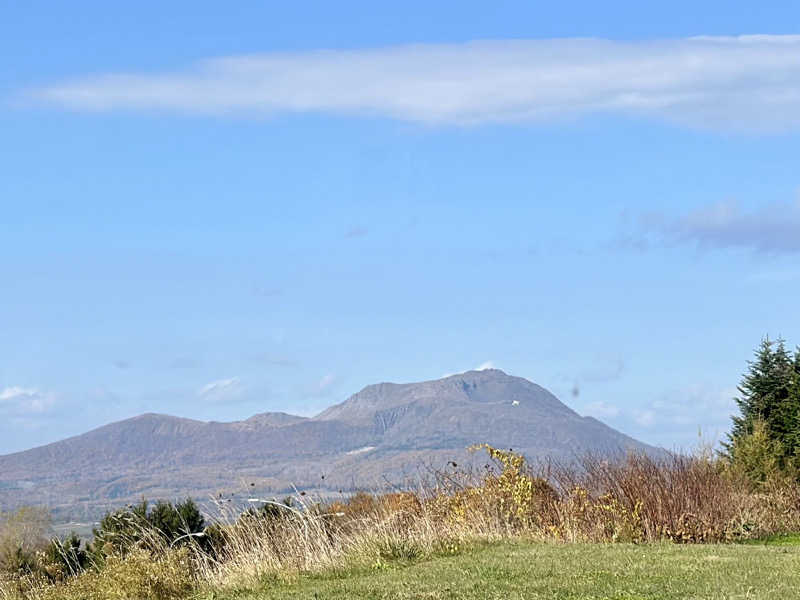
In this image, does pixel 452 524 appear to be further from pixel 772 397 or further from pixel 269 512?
pixel 772 397

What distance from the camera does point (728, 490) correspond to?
2412 cm

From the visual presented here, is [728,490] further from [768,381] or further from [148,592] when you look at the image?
[768,381]

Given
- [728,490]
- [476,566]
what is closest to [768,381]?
[728,490]

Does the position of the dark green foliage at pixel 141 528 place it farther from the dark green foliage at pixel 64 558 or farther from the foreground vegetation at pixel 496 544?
the dark green foliage at pixel 64 558

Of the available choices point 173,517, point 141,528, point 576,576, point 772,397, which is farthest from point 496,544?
point 772,397

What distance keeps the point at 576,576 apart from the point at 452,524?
6.63 metres

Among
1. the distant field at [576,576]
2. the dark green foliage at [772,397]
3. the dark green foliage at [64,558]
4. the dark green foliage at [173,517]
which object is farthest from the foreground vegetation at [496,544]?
the dark green foliage at [772,397]

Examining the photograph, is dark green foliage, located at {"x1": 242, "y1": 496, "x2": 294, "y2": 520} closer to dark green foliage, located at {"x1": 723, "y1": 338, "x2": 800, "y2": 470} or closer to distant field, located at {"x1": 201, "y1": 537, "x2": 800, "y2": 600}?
distant field, located at {"x1": 201, "y1": 537, "x2": 800, "y2": 600}

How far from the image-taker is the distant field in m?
13.4

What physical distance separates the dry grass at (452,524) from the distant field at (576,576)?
1269 millimetres

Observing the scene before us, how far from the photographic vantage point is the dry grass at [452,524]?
17.8 m

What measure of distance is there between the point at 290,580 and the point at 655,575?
212 inches

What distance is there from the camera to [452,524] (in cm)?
2095

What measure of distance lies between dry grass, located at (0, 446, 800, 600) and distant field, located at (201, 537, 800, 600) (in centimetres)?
127
